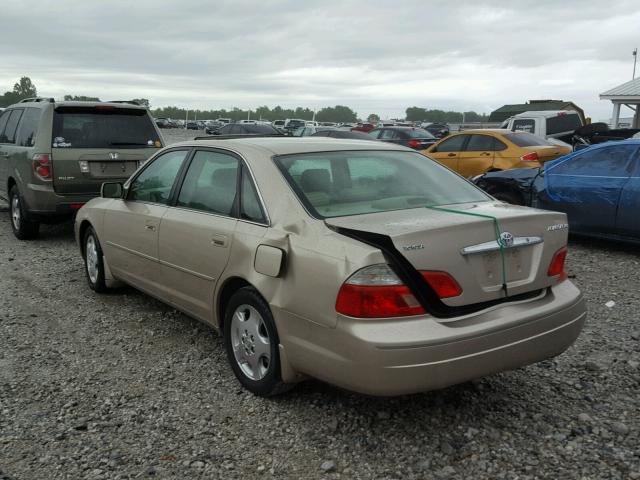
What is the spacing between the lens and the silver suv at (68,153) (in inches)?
320

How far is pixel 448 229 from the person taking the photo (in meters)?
3.11

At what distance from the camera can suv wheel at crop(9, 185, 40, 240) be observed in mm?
8664

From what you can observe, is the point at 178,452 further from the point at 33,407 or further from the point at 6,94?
the point at 6,94

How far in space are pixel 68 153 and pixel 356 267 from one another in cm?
634

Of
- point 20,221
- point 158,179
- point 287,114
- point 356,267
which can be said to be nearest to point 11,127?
point 20,221

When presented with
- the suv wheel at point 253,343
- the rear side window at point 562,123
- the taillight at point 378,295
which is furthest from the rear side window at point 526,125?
the taillight at point 378,295

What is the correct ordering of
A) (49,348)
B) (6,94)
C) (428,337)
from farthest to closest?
(6,94) < (49,348) < (428,337)

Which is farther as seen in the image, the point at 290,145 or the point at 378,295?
the point at 290,145

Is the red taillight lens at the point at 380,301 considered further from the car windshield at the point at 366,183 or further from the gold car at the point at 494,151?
the gold car at the point at 494,151

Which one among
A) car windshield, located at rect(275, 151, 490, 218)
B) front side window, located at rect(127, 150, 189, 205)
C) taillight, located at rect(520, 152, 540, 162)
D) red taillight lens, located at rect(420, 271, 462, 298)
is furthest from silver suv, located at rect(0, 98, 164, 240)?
taillight, located at rect(520, 152, 540, 162)

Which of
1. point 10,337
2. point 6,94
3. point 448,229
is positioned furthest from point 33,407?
point 6,94

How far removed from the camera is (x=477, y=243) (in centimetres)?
313

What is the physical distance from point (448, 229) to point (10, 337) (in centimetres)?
361

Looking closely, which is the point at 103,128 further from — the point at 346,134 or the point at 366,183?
the point at 346,134
